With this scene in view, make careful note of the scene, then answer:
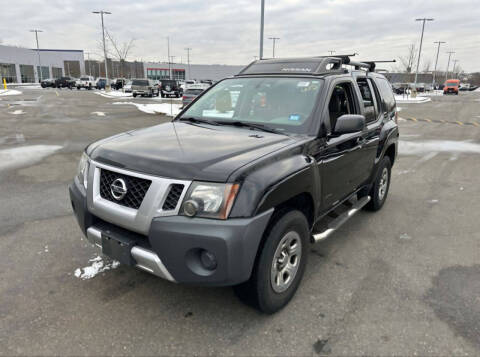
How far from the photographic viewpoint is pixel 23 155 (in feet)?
27.9

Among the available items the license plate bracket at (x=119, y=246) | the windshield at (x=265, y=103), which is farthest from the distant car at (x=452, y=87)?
the license plate bracket at (x=119, y=246)

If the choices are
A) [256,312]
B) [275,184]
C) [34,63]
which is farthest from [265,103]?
[34,63]

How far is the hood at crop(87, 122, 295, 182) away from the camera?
2.46 metres

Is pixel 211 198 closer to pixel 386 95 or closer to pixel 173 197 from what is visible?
pixel 173 197

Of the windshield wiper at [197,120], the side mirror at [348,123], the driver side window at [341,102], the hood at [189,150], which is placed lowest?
the hood at [189,150]

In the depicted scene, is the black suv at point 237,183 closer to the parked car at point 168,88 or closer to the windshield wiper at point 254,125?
the windshield wiper at point 254,125

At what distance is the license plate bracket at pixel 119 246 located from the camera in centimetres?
260

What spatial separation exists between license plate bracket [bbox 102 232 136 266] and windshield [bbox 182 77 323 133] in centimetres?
159

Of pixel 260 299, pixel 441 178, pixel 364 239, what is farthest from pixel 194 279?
pixel 441 178

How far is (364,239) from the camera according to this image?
441 centimetres

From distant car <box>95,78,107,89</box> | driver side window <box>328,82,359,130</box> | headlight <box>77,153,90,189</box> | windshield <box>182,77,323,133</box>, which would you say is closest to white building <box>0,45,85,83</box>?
distant car <box>95,78,107,89</box>

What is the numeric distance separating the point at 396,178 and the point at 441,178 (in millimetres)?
909

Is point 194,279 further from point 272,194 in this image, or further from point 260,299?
point 272,194

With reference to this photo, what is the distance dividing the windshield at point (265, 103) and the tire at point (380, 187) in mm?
1959
